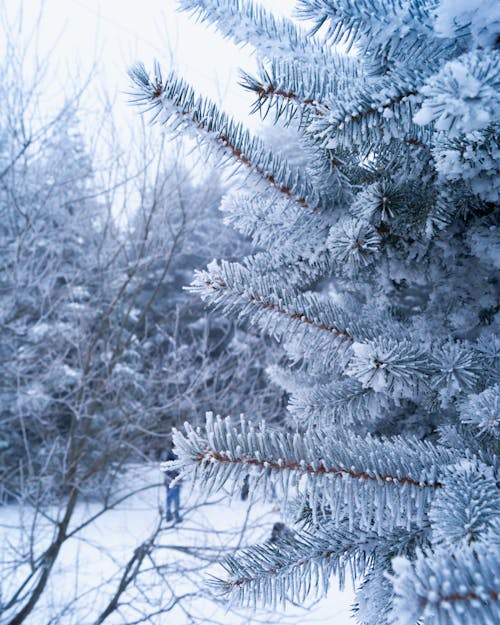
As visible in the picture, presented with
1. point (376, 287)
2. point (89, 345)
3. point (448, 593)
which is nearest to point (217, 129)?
point (376, 287)

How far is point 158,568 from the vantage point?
11.2 feet

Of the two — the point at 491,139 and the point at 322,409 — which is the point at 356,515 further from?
the point at 491,139

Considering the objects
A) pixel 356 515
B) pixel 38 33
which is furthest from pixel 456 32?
pixel 38 33

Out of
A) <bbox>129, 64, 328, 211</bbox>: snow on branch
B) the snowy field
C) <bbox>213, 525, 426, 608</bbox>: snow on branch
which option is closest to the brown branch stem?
<bbox>213, 525, 426, 608</bbox>: snow on branch

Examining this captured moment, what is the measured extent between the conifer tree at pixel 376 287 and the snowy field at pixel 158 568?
146 cm

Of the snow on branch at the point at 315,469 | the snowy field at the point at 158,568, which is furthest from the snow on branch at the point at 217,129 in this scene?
the snowy field at the point at 158,568

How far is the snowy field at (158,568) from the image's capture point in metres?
3.40

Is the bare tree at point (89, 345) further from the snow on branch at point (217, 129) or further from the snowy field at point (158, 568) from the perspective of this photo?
the snow on branch at point (217, 129)

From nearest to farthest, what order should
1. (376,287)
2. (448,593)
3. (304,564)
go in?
(448,593), (304,564), (376,287)

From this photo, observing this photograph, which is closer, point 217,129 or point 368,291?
point 217,129

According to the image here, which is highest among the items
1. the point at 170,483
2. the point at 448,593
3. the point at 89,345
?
the point at 89,345

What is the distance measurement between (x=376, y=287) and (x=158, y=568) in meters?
3.19

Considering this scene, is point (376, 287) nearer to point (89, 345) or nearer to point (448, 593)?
point (448, 593)

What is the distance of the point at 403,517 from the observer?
29.2 inches
